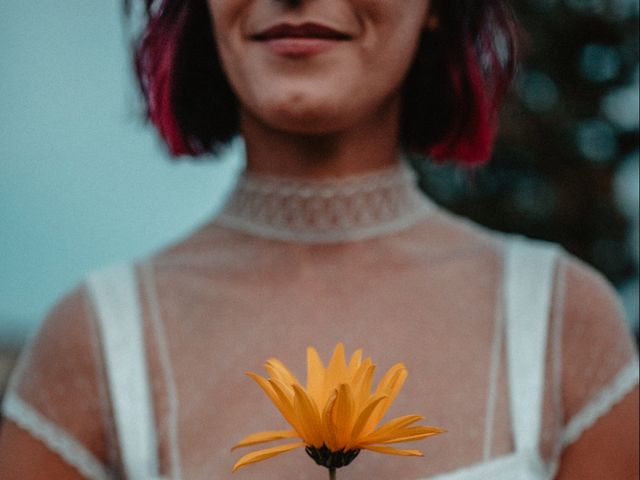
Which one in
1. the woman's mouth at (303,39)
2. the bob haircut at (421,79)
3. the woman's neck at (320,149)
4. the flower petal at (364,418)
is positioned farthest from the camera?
the bob haircut at (421,79)

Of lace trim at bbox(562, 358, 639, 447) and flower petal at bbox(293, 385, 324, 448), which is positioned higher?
flower petal at bbox(293, 385, 324, 448)

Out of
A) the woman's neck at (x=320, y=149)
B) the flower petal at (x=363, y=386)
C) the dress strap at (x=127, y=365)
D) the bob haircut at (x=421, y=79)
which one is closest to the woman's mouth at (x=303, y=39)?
the woman's neck at (x=320, y=149)

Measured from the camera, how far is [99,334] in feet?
5.46

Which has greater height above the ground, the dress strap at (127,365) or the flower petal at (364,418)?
the flower petal at (364,418)

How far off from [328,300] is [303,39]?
0.37 meters

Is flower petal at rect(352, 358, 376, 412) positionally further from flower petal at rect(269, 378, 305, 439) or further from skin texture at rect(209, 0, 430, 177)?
Result: skin texture at rect(209, 0, 430, 177)

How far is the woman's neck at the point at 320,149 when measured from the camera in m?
1.69

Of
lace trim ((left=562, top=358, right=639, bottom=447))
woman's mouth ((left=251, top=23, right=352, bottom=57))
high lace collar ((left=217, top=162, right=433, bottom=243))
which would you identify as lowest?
lace trim ((left=562, top=358, right=639, bottom=447))

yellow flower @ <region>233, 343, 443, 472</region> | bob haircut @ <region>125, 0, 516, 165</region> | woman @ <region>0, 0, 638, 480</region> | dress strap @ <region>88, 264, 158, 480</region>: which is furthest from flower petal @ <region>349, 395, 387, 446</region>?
bob haircut @ <region>125, 0, 516, 165</region>

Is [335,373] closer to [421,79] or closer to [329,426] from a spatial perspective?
[329,426]

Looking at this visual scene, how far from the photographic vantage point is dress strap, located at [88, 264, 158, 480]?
159 cm

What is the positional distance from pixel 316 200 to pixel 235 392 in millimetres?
289

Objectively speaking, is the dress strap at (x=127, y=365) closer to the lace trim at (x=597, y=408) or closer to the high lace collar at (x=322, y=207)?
the high lace collar at (x=322, y=207)

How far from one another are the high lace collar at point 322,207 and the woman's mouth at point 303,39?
237 mm
